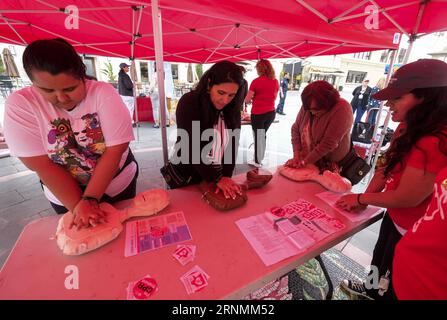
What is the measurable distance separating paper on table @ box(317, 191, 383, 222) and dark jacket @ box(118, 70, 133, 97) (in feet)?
18.5

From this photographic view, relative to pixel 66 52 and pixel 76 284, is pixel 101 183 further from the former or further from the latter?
pixel 66 52

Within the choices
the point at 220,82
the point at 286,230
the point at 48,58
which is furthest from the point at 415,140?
the point at 48,58

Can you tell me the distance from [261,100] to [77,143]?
298cm

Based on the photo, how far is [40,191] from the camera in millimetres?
2584

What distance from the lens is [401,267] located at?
0.71 metres

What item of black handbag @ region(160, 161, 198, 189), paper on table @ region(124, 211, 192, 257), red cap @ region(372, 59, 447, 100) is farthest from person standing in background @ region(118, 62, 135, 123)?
red cap @ region(372, 59, 447, 100)

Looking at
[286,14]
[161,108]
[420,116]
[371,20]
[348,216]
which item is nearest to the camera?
[420,116]

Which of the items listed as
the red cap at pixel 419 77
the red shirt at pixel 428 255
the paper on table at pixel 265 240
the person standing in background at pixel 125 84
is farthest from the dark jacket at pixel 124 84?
the red shirt at pixel 428 255

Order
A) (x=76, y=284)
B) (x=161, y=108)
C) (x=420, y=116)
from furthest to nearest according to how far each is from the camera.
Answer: (x=161, y=108), (x=420, y=116), (x=76, y=284)

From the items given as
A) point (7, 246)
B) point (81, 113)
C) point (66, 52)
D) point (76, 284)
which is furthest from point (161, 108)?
point (7, 246)

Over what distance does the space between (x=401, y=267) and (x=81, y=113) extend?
1.31 metres

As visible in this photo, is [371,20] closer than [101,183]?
No
